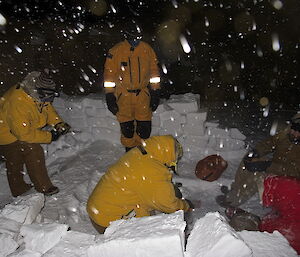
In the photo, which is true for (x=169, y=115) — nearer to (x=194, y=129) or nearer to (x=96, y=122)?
(x=194, y=129)

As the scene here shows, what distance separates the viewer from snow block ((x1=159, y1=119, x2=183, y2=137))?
17.2ft

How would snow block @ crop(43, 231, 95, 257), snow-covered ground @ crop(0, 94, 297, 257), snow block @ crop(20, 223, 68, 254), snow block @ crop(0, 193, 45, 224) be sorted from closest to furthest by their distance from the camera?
1. snow-covered ground @ crop(0, 94, 297, 257)
2. snow block @ crop(43, 231, 95, 257)
3. snow block @ crop(20, 223, 68, 254)
4. snow block @ crop(0, 193, 45, 224)

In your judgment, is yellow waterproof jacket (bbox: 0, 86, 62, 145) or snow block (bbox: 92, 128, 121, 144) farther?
snow block (bbox: 92, 128, 121, 144)

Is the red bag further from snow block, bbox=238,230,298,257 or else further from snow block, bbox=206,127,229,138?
snow block, bbox=238,230,298,257

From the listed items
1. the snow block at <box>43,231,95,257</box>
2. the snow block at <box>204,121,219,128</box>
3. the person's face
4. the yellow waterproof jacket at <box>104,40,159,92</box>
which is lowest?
the snow block at <box>204,121,219,128</box>

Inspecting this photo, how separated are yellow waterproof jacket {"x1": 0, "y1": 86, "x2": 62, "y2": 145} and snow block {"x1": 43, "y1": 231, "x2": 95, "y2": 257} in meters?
2.24

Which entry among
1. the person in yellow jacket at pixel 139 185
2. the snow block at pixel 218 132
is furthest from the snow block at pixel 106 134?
the person in yellow jacket at pixel 139 185

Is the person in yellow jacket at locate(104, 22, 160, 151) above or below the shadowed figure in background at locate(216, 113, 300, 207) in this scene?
above

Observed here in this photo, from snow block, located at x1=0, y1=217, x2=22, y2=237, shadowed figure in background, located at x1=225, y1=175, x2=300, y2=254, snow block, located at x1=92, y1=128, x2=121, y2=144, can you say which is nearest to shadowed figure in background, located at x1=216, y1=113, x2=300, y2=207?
shadowed figure in background, located at x1=225, y1=175, x2=300, y2=254

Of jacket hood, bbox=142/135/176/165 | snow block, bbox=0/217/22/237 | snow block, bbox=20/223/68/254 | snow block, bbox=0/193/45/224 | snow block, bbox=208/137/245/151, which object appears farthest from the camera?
snow block, bbox=208/137/245/151

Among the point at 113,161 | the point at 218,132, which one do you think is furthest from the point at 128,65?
the point at 218,132

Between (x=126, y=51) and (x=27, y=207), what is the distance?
3.06 meters

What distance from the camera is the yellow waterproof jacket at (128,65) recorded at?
480 cm

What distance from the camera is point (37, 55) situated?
9.71 metres
